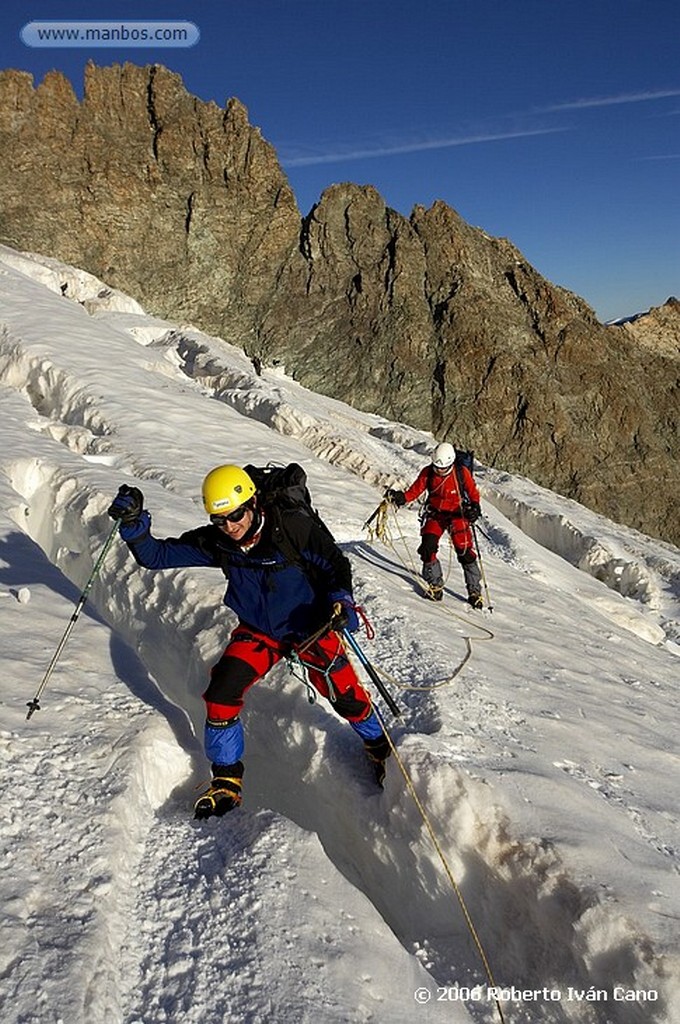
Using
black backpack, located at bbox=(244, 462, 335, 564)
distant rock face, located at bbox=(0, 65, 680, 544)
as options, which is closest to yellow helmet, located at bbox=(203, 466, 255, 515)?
black backpack, located at bbox=(244, 462, 335, 564)

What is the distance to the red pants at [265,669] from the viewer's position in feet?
14.9

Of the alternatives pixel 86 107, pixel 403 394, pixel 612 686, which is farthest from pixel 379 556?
pixel 86 107

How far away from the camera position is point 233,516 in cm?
422

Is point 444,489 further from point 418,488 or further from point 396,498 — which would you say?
point 396,498

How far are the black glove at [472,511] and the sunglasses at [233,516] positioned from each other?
5480 mm

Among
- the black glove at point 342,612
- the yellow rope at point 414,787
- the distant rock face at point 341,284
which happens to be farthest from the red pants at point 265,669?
the distant rock face at point 341,284

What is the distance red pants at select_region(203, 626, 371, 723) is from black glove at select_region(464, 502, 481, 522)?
496 centimetres

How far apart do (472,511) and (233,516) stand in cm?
557

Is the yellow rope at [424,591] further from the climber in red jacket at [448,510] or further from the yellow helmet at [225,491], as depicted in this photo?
the yellow helmet at [225,491]

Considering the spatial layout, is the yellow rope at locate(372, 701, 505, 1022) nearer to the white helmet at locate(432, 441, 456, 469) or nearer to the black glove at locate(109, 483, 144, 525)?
the black glove at locate(109, 483, 144, 525)

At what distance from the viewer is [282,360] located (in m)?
59.8

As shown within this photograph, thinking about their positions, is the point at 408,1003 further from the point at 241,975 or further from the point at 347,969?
the point at 241,975

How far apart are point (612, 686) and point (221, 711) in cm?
488

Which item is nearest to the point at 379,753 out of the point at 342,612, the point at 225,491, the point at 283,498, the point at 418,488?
the point at 342,612
